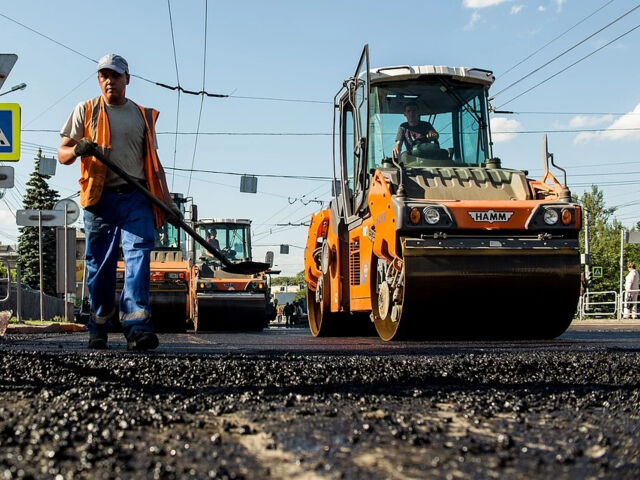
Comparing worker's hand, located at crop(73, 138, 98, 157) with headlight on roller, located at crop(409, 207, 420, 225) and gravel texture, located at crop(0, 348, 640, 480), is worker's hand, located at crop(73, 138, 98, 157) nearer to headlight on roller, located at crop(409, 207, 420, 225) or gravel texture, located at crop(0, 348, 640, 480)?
gravel texture, located at crop(0, 348, 640, 480)

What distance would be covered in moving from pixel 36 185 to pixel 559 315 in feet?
214

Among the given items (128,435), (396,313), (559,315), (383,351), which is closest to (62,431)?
(128,435)

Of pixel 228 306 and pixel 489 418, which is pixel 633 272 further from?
pixel 489 418

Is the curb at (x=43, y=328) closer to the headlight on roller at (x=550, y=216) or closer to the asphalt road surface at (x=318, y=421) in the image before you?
the headlight on roller at (x=550, y=216)

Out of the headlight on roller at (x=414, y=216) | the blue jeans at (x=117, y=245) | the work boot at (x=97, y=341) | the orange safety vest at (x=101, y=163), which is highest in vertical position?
the orange safety vest at (x=101, y=163)

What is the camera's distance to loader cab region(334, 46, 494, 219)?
8.68 m

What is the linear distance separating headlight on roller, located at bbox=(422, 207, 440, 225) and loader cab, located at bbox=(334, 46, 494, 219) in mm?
1298

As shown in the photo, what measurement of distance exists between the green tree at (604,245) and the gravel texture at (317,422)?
5232cm

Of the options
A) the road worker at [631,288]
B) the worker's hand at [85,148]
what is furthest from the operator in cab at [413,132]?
the road worker at [631,288]

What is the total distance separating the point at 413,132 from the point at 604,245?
211ft

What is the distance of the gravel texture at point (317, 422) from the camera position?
1982 mm

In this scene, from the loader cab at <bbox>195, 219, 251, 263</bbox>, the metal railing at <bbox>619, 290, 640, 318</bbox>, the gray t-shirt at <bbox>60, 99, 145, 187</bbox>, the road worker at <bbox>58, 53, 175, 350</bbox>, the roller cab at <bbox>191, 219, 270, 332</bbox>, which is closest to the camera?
the road worker at <bbox>58, 53, 175, 350</bbox>

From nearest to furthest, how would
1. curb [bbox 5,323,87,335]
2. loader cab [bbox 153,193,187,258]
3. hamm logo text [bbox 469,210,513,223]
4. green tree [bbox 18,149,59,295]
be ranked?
hamm logo text [bbox 469,210,513,223], curb [bbox 5,323,87,335], loader cab [bbox 153,193,187,258], green tree [bbox 18,149,59,295]

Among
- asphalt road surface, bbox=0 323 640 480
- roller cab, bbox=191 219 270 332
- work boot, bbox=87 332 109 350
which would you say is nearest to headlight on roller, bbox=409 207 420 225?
work boot, bbox=87 332 109 350
